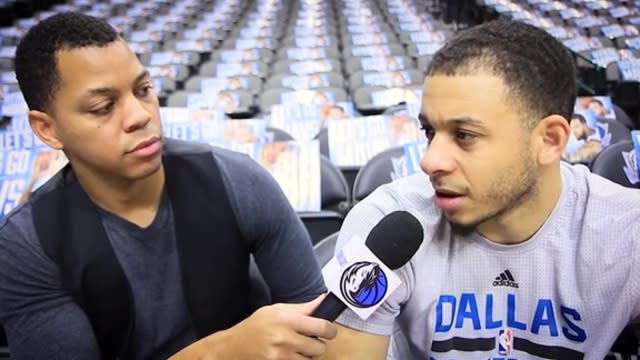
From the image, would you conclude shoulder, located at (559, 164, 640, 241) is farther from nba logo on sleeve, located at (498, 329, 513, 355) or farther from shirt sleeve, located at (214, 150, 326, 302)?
shirt sleeve, located at (214, 150, 326, 302)

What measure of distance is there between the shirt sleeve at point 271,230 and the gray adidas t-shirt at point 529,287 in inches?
12.4

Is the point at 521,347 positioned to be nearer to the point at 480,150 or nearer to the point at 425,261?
the point at 425,261

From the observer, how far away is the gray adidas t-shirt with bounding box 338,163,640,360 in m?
1.02

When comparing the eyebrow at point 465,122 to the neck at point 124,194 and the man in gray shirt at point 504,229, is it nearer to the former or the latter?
the man in gray shirt at point 504,229

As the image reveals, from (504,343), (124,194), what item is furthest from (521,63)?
(124,194)

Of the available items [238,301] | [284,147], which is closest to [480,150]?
[238,301]

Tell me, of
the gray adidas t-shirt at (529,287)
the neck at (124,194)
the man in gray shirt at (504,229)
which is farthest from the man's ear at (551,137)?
the neck at (124,194)

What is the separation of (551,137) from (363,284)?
18.6 inches

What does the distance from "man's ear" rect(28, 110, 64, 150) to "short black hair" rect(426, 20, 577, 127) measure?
2.58ft

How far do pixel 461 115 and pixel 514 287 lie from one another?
1.14 feet

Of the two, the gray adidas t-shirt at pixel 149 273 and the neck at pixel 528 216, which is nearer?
the neck at pixel 528 216

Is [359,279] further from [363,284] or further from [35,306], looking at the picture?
[35,306]

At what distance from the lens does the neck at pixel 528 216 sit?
103 cm

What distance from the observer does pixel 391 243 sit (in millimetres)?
837
